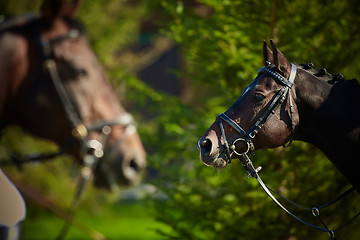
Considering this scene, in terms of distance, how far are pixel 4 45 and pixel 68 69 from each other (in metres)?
0.56

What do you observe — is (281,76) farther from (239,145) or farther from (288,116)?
(239,145)

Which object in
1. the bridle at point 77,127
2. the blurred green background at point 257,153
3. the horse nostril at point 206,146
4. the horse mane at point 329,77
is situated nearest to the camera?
the horse nostril at point 206,146

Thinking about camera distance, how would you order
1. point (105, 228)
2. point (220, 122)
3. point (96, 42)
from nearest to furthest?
point (220, 122) < point (96, 42) < point (105, 228)

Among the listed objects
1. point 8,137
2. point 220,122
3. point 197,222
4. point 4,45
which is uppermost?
point 220,122

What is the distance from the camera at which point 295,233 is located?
4.01 metres

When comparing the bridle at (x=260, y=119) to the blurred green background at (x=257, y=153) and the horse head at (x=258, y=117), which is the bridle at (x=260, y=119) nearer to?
the horse head at (x=258, y=117)

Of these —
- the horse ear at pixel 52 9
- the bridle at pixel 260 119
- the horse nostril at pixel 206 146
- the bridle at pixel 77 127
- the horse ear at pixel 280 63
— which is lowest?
the bridle at pixel 77 127

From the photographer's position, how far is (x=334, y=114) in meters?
2.69

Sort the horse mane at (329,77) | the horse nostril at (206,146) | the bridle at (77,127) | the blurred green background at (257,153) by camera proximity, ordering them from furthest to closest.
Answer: the bridle at (77,127) → the blurred green background at (257,153) → the horse mane at (329,77) → the horse nostril at (206,146)

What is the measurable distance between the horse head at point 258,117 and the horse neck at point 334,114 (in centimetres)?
8

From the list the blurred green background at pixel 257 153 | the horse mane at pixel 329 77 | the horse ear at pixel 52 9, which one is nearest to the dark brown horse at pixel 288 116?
the horse mane at pixel 329 77

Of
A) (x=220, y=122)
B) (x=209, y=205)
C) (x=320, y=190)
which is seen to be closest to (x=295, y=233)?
(x=320, y=190)

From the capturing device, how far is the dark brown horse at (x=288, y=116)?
263cm

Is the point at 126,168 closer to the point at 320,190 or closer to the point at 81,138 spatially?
the point at 81,138
